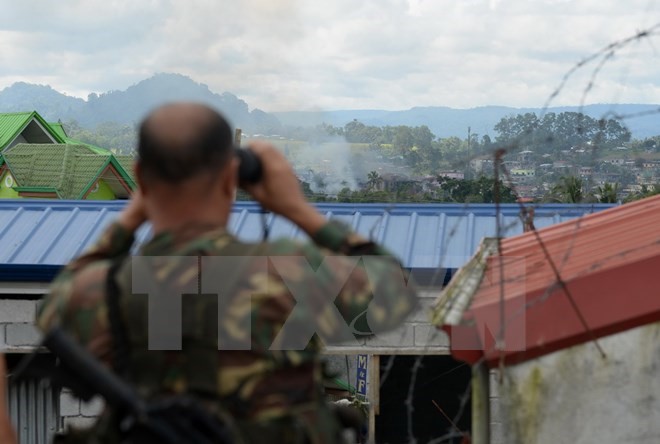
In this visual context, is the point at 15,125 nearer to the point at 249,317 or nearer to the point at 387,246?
the point at 387,246

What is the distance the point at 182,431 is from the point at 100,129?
155597mm

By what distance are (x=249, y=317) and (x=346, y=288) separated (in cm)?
21

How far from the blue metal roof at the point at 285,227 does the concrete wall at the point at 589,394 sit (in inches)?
186

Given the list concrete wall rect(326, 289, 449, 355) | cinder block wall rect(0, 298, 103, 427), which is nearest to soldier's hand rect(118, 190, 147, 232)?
concrete wall rect(326, 289, 449, 355)

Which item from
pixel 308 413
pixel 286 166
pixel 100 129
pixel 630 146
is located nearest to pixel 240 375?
pixel 308 413

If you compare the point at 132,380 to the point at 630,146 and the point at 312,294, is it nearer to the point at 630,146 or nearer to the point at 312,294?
the point at 312,294

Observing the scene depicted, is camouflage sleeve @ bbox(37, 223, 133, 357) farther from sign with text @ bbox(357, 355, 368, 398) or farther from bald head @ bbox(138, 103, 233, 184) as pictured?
sign with text @ bbox(357, 355, 368, 398)

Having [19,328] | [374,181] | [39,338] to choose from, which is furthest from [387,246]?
[19,328]

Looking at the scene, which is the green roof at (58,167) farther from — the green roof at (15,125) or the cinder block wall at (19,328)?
the cinder block wall at (19,328)

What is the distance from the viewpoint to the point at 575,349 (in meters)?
3.39

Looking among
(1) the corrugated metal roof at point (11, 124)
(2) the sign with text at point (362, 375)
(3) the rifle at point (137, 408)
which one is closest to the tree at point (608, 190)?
(3) the rifle at point (137, 408)

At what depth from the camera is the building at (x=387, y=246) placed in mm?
8219

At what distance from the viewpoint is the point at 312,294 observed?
2.31 m

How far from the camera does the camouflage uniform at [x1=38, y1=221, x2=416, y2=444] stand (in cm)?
223
